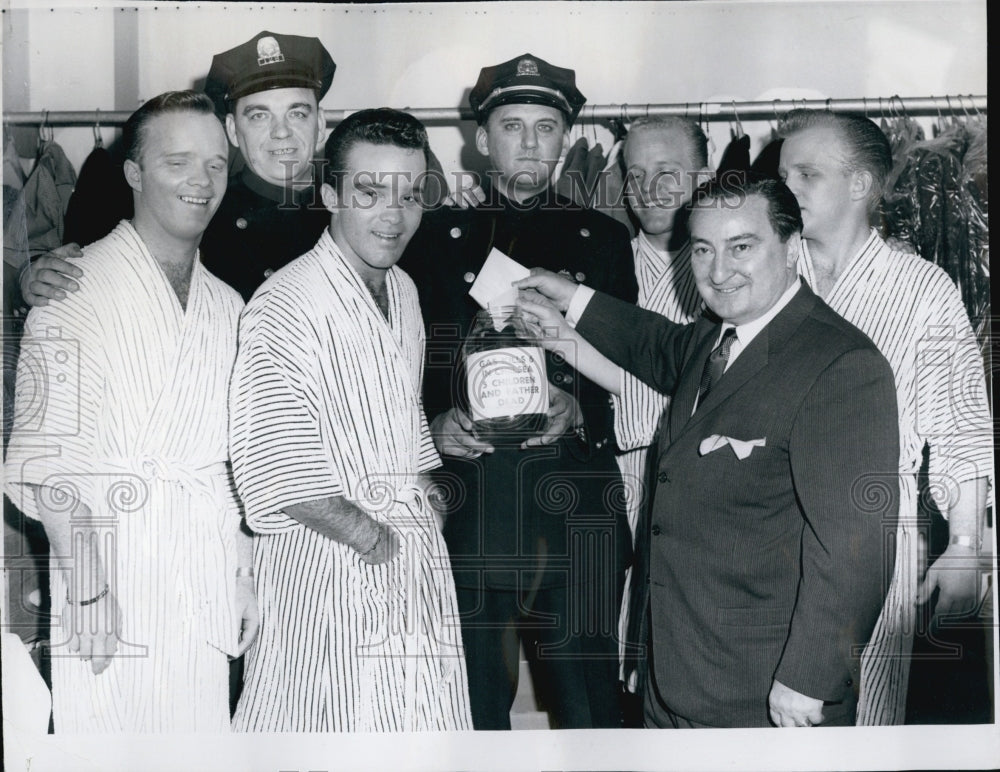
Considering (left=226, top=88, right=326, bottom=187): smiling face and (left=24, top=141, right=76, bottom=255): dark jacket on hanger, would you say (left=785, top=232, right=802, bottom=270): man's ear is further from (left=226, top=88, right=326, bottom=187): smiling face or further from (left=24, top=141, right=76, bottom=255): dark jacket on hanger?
(left=24, top=141, right=76, bottom=255): dark jacket on hanger

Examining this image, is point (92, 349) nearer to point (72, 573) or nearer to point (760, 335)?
point (72, 573)

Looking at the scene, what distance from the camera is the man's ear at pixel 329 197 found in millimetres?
1751

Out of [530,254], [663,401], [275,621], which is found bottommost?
[275,621]

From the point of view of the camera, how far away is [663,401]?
1.76 m

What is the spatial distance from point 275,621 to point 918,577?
1.15 metres

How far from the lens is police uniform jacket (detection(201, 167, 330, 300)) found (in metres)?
1.75

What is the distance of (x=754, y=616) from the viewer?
169cm

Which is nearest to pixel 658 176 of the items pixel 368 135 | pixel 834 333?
pixel 834 333

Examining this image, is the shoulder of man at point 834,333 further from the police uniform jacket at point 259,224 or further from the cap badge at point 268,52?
the cap badge at point 268,52

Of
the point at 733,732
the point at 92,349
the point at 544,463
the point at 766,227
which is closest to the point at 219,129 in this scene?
the point at 92,349

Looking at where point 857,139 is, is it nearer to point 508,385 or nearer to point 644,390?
point 644,390

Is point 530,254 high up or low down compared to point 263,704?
up

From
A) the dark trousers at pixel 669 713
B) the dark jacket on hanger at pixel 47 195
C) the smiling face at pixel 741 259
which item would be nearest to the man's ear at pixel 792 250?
the smiling face at pixel 741 259

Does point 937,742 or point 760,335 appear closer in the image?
point 760,335
